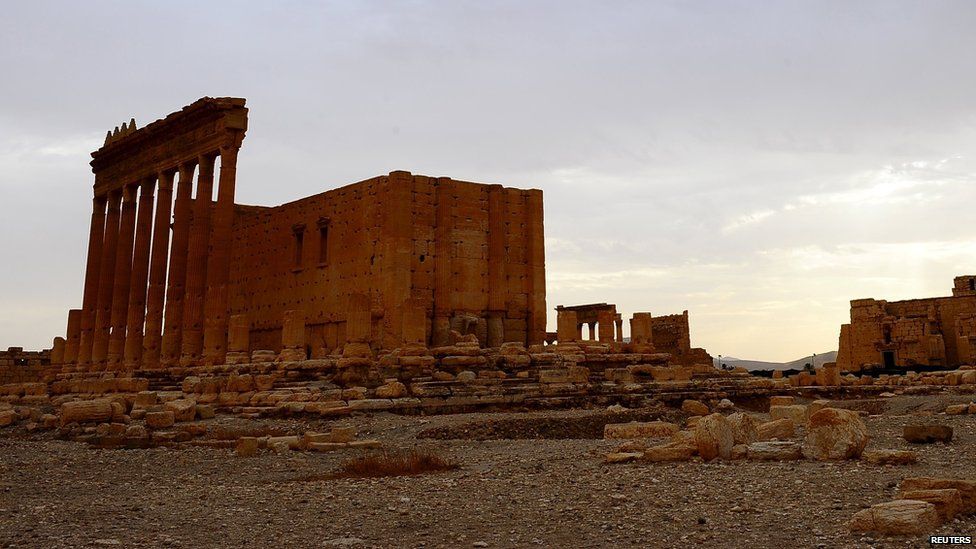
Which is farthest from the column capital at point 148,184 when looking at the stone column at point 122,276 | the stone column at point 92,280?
the stone column at point 92,280

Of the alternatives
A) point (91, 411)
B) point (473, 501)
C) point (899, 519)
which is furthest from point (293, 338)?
point (899, 519)

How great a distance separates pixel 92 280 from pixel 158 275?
7152mm

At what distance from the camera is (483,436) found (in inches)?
615

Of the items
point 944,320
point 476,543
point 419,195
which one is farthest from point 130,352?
point 944,320

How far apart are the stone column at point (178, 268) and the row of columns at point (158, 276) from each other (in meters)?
0.04

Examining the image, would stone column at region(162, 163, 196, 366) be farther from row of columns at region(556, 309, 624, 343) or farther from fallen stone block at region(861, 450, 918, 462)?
fallen stone block at region(861, 450, 918, 462)

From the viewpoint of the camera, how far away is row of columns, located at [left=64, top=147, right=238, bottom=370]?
31266 mm

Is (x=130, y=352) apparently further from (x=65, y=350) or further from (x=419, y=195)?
(x=419, y=195)

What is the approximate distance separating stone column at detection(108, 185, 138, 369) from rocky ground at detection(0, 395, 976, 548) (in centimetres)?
2507

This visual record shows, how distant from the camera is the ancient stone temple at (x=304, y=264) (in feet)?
96.0

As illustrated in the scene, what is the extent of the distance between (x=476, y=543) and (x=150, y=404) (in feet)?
56.7

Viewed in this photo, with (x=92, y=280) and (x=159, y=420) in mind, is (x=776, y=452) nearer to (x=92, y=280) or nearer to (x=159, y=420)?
(x=159, y=420)

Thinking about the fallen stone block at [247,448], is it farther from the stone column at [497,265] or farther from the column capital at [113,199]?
the column capital at [113,199]

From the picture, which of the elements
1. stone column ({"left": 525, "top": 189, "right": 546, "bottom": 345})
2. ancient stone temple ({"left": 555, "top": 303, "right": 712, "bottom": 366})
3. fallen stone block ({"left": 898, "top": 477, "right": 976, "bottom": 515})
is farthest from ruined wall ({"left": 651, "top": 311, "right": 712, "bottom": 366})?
fallen stone block ({"left": 898, "top": 477, "right": 976, "bottom": 515})
